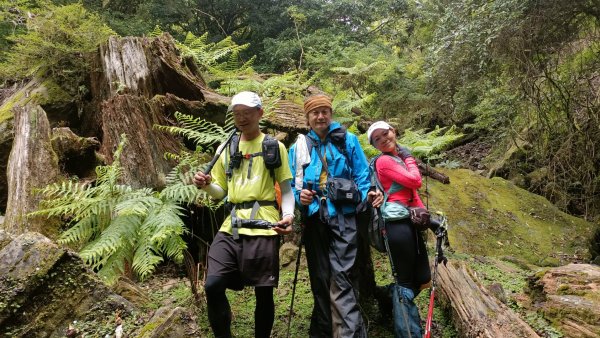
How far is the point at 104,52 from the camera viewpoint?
732cm

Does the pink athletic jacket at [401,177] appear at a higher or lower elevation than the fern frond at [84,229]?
higher

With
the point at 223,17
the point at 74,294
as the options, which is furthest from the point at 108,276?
the point at 223,17

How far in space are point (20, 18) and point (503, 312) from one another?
12.9 m

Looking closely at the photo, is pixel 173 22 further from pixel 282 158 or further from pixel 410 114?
pixel 282 158

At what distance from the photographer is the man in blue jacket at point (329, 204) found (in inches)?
143

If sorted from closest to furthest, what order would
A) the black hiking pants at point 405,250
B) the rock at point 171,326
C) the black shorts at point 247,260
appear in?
the rock at point 171,326 < the black shorts at point 247,260 < the black hiking pants at point 405,250

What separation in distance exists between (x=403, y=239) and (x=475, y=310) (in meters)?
1.10

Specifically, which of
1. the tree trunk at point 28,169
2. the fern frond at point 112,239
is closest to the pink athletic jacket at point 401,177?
the fern frond at point 112,239

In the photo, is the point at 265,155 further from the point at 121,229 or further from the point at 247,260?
the point at 121,229

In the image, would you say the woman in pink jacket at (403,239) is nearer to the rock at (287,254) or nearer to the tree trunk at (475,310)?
the tree trunk at (475,310)

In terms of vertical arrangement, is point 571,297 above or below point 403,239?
below

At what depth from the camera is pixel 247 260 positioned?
334 centimetres

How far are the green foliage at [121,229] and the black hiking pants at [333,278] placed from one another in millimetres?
1264

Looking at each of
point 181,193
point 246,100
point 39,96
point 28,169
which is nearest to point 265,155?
point 246,100
